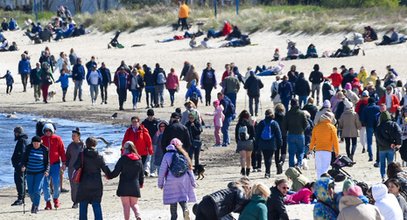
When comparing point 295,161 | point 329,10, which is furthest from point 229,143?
point 329,10

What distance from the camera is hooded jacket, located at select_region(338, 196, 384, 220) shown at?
1359 cm

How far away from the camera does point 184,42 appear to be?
185 feet

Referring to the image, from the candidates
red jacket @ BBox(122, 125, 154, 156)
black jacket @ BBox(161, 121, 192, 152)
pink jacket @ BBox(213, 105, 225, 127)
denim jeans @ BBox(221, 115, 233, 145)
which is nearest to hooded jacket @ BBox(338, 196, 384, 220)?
black jacket @ BBox(161, 121, 192, 152)

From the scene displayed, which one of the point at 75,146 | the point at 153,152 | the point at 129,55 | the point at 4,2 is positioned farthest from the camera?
the point at 4,2

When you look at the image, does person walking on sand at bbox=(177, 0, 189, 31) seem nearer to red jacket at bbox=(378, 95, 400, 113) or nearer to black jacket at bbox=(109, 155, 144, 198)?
red jacket at bbox=(378, 95, 400, 113)

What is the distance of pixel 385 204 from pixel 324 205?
2.33ft

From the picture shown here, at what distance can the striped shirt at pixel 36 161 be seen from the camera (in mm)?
19922

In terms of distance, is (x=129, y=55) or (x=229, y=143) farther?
(x=129, y=55)

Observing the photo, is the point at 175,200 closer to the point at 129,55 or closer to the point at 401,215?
the point at 401,215

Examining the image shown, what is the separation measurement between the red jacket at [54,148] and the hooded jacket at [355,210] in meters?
8.03

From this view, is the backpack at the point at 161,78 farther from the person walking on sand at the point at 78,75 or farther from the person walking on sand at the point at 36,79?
the person walking on sand at the point at 36,79

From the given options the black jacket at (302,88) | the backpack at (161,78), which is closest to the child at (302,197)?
the black jacket at (302,88)

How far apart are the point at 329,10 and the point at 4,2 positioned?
111 ft

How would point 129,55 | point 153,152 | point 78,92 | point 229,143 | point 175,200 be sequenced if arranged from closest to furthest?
point 175,200, point 153,152, point 229,143, point 78,92, point 129,55
